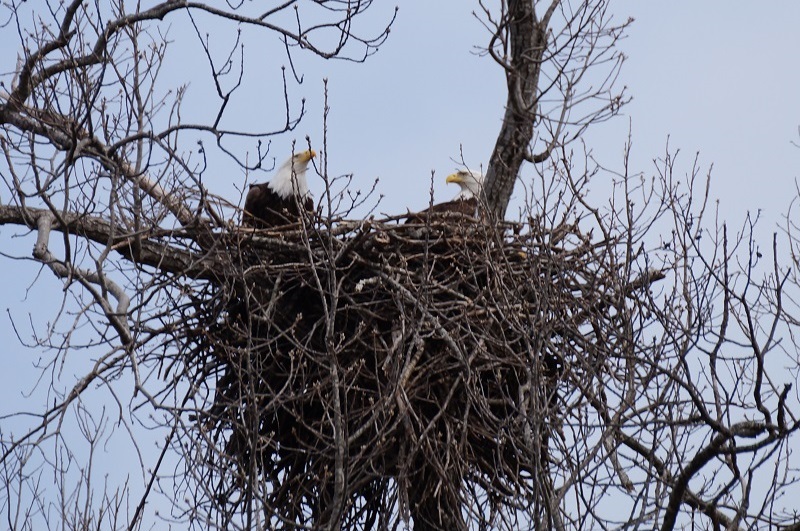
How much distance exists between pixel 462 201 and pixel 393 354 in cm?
198

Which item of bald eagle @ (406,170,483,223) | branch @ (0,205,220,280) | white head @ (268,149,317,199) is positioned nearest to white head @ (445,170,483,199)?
bald eagle @ (406,170,483,223)

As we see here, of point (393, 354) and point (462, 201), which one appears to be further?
point (462, 201)

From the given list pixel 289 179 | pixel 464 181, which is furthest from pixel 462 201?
pixel 289 179

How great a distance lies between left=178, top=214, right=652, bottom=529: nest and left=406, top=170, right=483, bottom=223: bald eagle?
0.65 feet

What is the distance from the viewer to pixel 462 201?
7.91 m

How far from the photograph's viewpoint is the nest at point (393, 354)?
5980mm

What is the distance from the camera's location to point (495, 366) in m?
6.29

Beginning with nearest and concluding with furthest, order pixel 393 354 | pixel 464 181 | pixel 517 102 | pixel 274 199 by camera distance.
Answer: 1. pixel 393 354
2. pixel 517 102
3. pixel 274 199
4. pixel 464 181

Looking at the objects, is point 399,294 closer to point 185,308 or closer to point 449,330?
point 449,330

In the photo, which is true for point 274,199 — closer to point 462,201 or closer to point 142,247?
point 462,201

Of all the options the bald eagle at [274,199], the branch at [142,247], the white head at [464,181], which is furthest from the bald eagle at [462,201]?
the branch at [142,247]

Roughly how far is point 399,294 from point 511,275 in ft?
2.02

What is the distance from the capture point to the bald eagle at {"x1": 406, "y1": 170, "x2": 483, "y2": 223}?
6770 millimetres

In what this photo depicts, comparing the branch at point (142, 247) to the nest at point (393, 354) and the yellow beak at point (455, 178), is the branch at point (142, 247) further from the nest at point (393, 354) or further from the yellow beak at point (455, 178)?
the yellow beak at point (455, 178)
